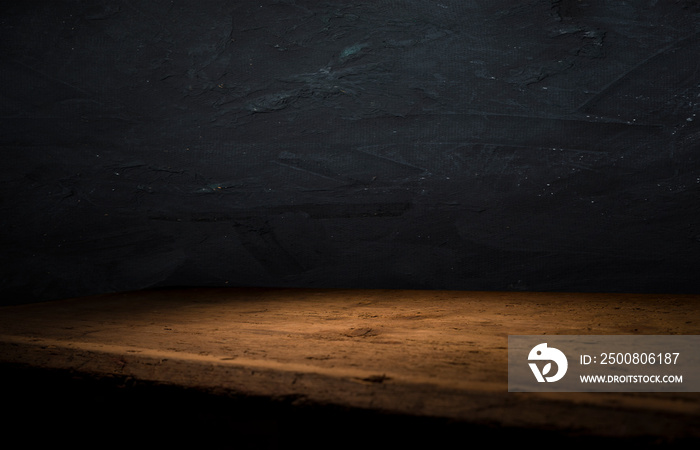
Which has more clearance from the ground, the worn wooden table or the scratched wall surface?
the scratched wall surface

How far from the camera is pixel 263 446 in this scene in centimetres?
72

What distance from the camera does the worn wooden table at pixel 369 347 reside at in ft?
1.94

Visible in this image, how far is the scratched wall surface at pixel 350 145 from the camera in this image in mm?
1729

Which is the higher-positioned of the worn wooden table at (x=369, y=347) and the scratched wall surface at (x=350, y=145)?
the scratched wall surface at (x=350, y=145)

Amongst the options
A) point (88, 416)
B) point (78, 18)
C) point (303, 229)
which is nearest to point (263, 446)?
point (88, 416)

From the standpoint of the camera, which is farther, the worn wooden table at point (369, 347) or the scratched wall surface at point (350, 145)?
the scratched wall surface at point (350, 145)

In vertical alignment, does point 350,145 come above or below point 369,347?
above

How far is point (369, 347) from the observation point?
888 millimetres

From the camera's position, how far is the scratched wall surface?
173cm

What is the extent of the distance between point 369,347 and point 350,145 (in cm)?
121

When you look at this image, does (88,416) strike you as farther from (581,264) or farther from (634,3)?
(634,3)

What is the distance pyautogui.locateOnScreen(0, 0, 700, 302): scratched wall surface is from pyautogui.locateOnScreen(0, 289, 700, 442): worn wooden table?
312 mm

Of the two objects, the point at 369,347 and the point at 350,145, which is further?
the point at 350,145

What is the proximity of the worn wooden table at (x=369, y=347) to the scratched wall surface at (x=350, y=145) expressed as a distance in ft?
1.02
